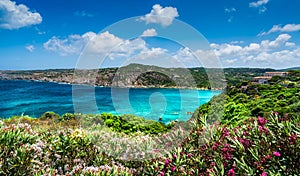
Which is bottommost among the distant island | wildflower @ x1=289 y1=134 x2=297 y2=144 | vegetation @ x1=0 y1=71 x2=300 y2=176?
vegetation @ x1=0 y1=71 x2=300 y2=176

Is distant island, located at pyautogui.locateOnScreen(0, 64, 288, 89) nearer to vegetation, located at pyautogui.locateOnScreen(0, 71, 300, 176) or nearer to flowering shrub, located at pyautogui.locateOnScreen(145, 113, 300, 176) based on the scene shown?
vegetation, located at pyautogui.locateOnScreen(0, 71, 300, 176)

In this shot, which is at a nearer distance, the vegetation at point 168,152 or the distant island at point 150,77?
the vegetation at point 168,152

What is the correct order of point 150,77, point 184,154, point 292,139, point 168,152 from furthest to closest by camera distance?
point 150,77
point 168,152
point 184,154
point 292,139

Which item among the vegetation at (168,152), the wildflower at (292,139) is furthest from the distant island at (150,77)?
the wildflower at (292,139)

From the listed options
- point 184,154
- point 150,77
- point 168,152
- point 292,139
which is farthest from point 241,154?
Answer: point 150,77

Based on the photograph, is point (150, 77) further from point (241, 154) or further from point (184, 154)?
point (241, 154)

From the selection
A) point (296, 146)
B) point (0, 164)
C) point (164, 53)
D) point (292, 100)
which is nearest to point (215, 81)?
point (292, 100)

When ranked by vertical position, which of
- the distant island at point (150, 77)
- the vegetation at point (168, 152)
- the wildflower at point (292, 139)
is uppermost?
the distant island at point (150, 77)

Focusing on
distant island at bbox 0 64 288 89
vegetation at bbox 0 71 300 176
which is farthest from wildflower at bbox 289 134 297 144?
distant island at bbox 0 64 288 89

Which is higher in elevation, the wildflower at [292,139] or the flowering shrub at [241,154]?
the wildflower at [292,139]

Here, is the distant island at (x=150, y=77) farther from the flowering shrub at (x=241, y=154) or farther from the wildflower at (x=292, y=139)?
the wildflower at (x=292, y=139)

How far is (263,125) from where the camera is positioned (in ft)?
11.4

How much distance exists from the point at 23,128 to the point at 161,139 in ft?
7.46

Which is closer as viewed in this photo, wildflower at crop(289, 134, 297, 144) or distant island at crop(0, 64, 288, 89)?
wildflower at crop(289, 134, 297, 144)
